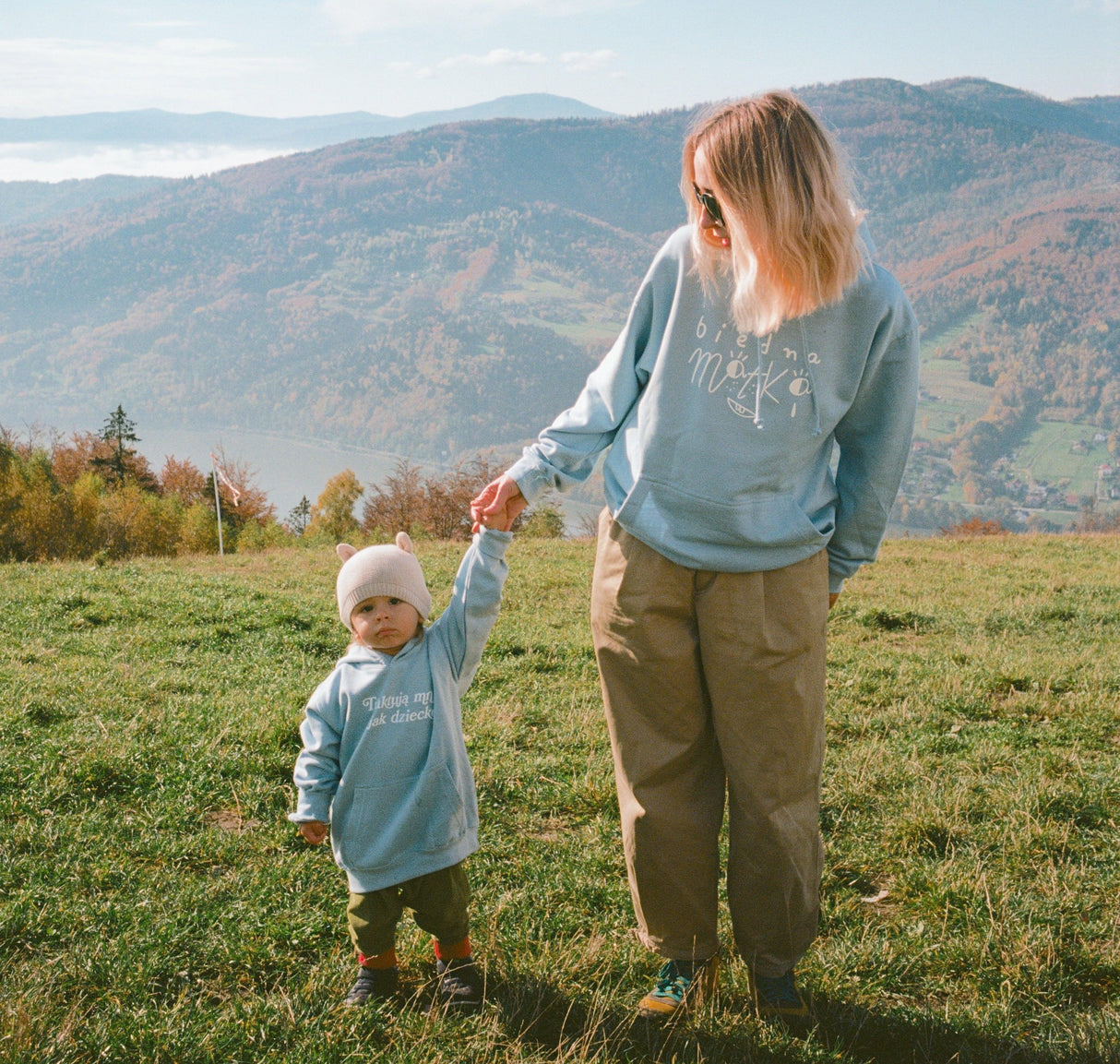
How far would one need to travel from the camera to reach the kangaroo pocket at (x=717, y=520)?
2369 millimetres

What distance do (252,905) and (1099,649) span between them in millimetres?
7104

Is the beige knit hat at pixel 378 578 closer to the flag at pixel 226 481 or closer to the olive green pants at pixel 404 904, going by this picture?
the olive green pants at pixel 404 904

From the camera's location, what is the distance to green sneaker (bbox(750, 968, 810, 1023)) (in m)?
2.59

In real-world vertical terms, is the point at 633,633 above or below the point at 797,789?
above

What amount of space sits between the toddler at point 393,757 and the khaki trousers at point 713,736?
0.43 meters

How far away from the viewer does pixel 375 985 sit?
2.62 meters

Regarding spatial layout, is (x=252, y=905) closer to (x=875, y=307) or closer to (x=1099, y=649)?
(x=875, y=307)

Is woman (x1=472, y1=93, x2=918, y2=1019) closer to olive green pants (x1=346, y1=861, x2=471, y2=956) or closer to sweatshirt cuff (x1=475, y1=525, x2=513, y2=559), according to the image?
sweatshirt cuff (x1=475, y1=525, x2=513, y2=559)

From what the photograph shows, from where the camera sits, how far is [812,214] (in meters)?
2.18

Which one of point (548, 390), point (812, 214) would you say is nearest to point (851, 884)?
point (812, 214)

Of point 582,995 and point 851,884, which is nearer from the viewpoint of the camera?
point 582,995

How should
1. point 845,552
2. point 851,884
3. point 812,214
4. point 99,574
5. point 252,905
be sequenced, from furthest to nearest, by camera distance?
point 99,574, point 851,884, point 252,905, point 845,552, point 812,214

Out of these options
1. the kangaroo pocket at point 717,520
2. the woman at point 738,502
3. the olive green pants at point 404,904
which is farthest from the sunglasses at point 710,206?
the olive green pants at point 404,904

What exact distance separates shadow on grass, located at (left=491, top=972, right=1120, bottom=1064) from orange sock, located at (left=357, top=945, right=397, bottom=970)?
32cm
